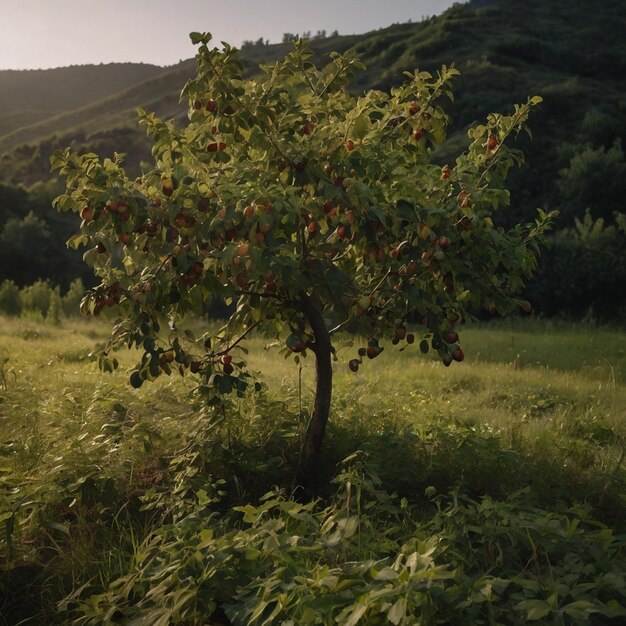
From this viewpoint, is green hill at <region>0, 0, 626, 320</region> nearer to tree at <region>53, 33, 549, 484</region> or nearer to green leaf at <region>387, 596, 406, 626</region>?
tree at <region>53, 33, 549, 484</region>

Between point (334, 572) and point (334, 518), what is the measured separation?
541 millimetres

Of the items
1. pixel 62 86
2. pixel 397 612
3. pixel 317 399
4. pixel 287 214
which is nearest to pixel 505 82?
pixel 317 399

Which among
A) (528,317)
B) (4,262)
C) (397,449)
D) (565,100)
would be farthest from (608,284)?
(4,262)

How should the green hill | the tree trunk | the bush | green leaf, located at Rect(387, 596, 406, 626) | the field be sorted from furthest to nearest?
the green hill
the bush
the tree trunk
the field
green leaf, located at Rect(387, 596, 406, 626)

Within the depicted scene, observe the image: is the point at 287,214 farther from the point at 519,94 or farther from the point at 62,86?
the point at 62,86

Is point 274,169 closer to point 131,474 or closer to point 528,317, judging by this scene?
point 131,474

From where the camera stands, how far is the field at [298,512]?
2.73 m

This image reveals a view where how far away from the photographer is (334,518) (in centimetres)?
331

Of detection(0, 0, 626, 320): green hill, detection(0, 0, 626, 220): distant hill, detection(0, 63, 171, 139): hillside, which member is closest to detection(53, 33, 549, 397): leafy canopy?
detection(0, 0, 626, 320): green hill

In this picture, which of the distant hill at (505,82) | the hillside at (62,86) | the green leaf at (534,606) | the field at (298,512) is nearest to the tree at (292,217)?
the field at (298,512)

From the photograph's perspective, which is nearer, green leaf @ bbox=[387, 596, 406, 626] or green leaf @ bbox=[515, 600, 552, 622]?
green leaf @ bbox=[387, 596, 406, 626]

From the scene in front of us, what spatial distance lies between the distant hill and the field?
1445 cm

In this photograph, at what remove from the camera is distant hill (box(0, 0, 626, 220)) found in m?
28.6

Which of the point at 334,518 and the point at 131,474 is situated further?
the point at 131,474
